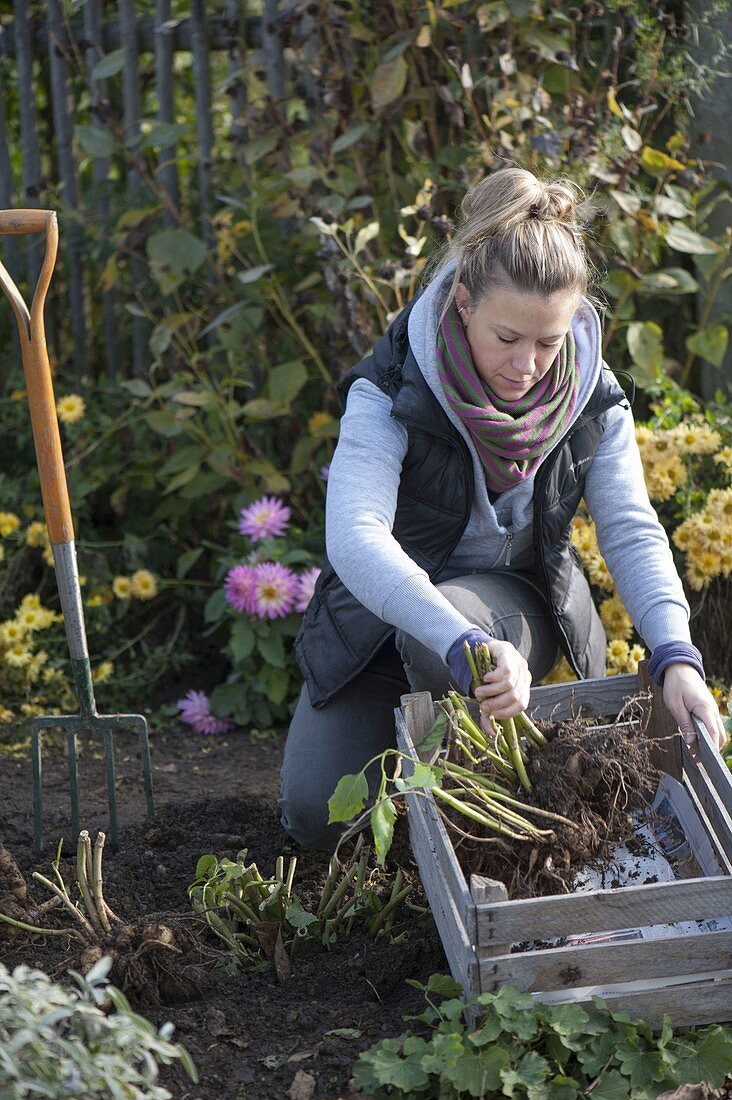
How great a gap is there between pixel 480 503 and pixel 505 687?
22.5 inches

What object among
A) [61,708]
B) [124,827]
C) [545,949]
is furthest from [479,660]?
[61,708]

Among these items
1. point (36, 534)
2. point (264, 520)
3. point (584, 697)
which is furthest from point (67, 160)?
point (584, 697)

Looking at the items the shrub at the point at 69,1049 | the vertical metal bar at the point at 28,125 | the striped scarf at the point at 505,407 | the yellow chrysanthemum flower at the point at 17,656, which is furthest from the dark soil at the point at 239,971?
the vertical metal bar at the point at 28,125

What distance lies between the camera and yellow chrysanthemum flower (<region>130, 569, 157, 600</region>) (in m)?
3.30

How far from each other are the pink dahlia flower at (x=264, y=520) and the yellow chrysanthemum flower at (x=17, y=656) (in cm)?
67

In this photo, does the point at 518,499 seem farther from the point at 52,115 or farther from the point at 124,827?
the point at 52,115

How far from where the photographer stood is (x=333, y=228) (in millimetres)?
2902

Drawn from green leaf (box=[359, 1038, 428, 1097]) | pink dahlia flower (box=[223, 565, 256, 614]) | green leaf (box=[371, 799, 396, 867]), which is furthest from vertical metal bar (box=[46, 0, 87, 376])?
green leaf (box=[359, 1038, 428, 1097])

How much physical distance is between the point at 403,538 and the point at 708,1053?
42.7 inches

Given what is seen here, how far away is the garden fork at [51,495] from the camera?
2.11 m

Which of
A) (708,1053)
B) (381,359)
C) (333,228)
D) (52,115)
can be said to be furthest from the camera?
(52,115)

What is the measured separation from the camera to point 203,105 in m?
3.58

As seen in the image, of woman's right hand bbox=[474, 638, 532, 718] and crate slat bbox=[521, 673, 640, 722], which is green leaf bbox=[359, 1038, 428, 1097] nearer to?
woman's right hand bbox=[474, 638, 532, 718]

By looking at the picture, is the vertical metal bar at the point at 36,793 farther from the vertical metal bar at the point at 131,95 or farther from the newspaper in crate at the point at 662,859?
the vertical metal bar at the point at 131,95
